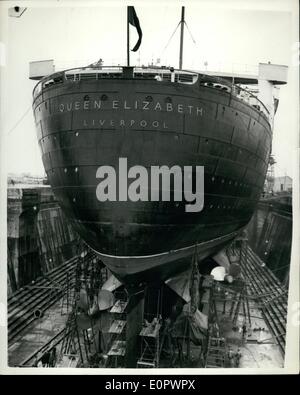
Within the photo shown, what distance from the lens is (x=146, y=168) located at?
287 inches

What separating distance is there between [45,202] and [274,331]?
25.4 feet

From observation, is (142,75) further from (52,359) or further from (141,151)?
(52,359)

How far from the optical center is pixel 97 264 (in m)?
10.1

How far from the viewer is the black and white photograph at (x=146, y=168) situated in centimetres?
671

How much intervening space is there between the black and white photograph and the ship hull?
3cm

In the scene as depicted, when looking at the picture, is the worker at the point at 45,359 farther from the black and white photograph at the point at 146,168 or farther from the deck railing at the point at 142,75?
the deck railing at the point at 142,75

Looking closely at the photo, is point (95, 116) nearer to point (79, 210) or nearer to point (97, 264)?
point (79, 210)

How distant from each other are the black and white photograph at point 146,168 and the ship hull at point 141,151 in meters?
0.03

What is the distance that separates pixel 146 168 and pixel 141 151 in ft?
1.19

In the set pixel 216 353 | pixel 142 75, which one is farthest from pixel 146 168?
pixel 216 353

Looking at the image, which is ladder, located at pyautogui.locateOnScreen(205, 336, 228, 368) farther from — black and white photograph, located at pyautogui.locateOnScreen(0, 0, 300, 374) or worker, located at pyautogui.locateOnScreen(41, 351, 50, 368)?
worker, located at pyautogui.locateOnScreen(41, 351, 50, 368)

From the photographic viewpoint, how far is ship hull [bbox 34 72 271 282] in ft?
23.9

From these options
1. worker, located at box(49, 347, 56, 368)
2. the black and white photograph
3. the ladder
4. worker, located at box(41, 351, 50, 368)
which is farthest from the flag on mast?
worker, located at box(49, 347, 56, 368)

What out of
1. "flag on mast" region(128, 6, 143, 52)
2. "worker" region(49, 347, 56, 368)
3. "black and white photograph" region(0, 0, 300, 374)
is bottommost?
"worker" region(49, 347, 56, 368)
